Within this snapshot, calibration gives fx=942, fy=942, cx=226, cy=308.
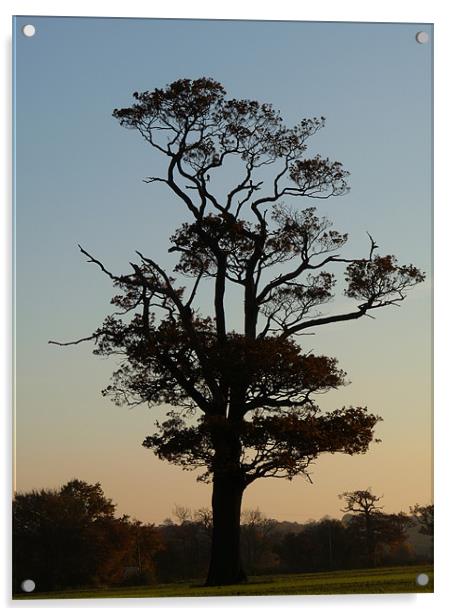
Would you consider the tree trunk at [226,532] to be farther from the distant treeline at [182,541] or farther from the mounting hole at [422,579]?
the mounting hole at [422,579]

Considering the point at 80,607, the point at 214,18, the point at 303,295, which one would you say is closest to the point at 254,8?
the point at 214,18

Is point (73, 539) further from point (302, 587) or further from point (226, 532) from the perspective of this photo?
point (302, 587)

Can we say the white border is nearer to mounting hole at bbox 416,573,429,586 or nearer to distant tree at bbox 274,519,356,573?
mounting hole at bbox 416,573,429,586

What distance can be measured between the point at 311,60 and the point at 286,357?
5.06ft

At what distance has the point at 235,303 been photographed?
482 cm

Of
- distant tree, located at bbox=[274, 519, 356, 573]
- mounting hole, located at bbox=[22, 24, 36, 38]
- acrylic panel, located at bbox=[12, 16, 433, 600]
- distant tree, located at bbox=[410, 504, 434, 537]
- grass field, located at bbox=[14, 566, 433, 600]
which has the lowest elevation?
grass field, located at bbox=[14, 566, 433, 600]

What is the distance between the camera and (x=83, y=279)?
4.72 metres

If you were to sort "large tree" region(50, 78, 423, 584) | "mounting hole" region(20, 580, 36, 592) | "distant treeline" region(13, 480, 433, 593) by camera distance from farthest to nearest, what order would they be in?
"large tree" region(50, 78, 423, 584)
"distant treeline" region(13, 480, 433, 593)
"mounting hole" region(20, 580, 36, 592)

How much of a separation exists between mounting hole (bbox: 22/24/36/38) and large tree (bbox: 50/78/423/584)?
57 cm

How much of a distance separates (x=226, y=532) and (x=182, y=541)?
0.22 metres

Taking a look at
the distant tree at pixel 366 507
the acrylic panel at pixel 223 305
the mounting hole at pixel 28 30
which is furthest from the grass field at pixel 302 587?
the mounting hole at pixel 28 30

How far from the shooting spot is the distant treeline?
15.1 feet

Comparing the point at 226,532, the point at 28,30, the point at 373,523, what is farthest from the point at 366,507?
→ the point at 28,30

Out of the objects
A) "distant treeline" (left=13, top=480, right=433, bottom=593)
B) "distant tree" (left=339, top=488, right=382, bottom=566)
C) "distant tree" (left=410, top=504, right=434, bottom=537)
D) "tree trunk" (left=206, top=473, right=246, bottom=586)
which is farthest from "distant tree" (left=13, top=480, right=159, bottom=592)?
"distant tree" (left=410, top=504, right=434, bottom=537)
